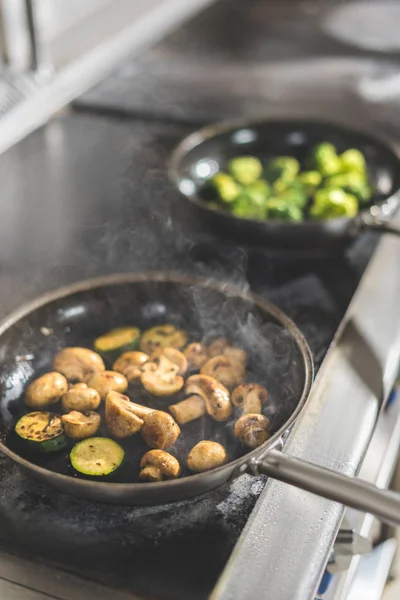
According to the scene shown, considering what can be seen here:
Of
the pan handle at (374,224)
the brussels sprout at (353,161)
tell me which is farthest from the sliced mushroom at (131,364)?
the brussels sprout at (353,161)

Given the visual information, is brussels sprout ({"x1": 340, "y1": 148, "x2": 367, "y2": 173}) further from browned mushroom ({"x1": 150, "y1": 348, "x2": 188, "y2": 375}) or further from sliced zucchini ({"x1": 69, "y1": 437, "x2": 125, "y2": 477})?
sliced zucchini ({"x1": 69, "y1": 437, "x2": 125, "y2": 477})

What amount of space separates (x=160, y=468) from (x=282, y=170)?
985 mm

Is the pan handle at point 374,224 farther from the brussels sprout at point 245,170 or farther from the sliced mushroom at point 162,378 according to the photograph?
the sliced mushroom at point 162,378

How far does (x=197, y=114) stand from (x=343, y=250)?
73cm

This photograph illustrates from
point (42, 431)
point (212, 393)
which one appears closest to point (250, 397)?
point (212, 393)

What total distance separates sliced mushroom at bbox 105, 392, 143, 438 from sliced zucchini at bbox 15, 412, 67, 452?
0.07 metres

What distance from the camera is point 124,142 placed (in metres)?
1.95

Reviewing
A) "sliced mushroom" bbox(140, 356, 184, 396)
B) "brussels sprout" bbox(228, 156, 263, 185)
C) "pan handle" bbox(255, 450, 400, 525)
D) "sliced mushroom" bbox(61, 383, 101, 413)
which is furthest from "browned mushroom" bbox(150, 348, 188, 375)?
"brussels sprout" bbox(228, 156, 263, 185)

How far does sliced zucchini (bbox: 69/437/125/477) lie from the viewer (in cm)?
98

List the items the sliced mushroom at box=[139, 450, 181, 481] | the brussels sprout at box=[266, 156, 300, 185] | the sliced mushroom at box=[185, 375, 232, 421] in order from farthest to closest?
the brussels sprout at box=[266, 156, 300, 185], the sliced mushroom at box=[185, 375, 232, 421], the sliced mushroom at box=[139, 450, 181, 481]

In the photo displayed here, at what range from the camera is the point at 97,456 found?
1003 mm

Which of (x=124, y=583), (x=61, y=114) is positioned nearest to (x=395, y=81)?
(x=61, y=114)

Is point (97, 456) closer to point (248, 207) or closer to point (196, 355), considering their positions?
point (196, 355)

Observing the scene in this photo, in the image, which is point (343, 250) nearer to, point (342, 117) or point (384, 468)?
point (384, 468)
